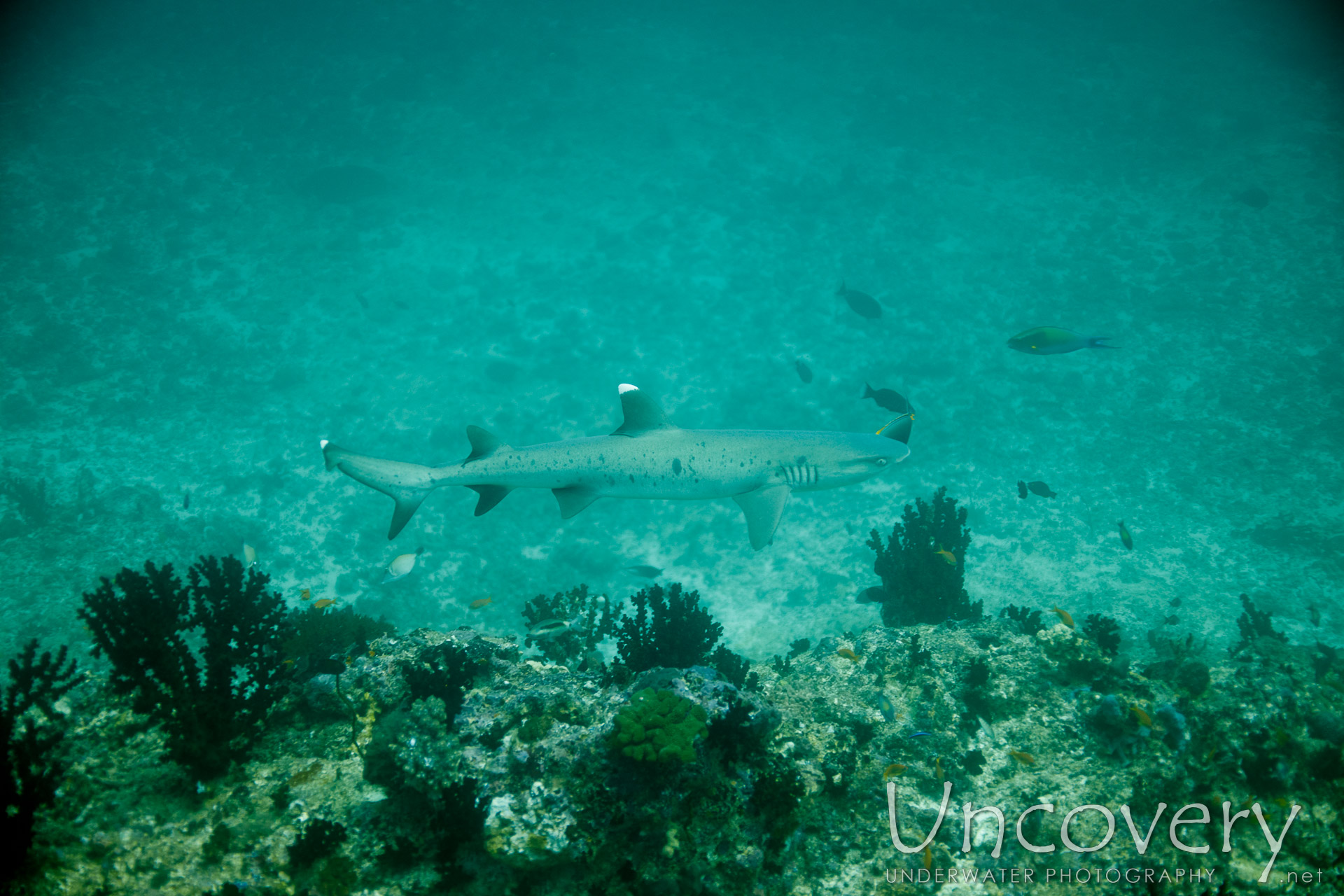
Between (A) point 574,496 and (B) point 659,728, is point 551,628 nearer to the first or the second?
(A) point 574,496

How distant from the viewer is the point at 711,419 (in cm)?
2147

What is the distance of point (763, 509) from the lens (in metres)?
6.37

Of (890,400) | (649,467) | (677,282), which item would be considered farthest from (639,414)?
(677,282)

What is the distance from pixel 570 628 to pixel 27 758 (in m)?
5.19

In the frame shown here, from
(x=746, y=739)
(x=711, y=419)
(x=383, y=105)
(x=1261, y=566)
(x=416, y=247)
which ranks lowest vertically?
(x=1261, y=566)

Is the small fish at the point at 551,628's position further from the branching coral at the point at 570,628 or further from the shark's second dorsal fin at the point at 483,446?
the shark's second dorsal fin at the point at 483,446

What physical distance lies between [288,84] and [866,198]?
44693 mm

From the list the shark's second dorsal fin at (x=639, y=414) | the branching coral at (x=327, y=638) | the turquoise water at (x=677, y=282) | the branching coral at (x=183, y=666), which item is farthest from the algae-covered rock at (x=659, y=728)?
the turquoise water at (x=677, y=282)

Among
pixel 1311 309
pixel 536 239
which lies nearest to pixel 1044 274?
pixel 1311 309

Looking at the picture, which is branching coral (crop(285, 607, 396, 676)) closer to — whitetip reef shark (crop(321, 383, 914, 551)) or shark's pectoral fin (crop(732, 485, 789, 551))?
whitetip reef shark (crop(321, 383, 914, 551))

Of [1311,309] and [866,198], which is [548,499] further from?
[1311,309]

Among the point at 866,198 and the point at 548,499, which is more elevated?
the point at 866,198

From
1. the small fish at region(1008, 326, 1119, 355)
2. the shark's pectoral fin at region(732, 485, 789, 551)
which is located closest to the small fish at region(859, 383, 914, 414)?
the small fish at region(1008, 326, 1119, 355)

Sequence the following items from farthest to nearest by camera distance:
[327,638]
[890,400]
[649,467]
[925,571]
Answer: [890,400], [925,571], [327,638], [649,467]
